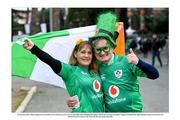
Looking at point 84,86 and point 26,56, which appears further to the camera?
point 26,56

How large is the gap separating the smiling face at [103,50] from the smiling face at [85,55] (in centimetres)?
6

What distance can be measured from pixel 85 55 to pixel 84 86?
9.3 inches

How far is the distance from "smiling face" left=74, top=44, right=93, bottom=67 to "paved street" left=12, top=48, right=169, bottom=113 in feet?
11.0

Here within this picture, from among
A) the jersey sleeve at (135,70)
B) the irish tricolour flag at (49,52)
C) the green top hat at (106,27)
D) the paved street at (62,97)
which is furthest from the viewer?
the paved street at (62,97)

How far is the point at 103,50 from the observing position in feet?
12.0

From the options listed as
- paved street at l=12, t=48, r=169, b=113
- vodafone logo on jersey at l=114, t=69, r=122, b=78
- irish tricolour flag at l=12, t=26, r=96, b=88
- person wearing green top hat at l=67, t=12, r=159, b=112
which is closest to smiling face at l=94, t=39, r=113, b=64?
person wearing green top hat at l=67, t=12, r=159, b=112

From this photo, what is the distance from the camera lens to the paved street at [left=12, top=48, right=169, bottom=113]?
727cm

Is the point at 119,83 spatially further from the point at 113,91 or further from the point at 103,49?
the point at 103,49

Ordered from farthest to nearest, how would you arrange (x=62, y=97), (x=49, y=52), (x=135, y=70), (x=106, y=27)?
1. (x=62, y=97)
2. (x=49, y=52)
3. (x=106, y=27)
4. (x=135, y=70)

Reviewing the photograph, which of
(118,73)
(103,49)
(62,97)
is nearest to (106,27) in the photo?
(103,49)

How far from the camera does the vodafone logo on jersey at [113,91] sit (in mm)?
3676

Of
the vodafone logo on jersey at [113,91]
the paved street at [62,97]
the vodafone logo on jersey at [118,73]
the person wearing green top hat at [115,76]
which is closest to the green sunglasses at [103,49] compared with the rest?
the person wearing green top hat at [115,76]

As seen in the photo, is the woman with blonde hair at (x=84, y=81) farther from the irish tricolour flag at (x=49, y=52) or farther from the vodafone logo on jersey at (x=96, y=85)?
the irish tricolour flag at (x=49, y=52)

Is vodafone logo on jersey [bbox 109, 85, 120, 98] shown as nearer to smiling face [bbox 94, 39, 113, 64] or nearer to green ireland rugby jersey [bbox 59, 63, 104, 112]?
green ireland rugby jersey [bbox 59, 63, 104, 112]
